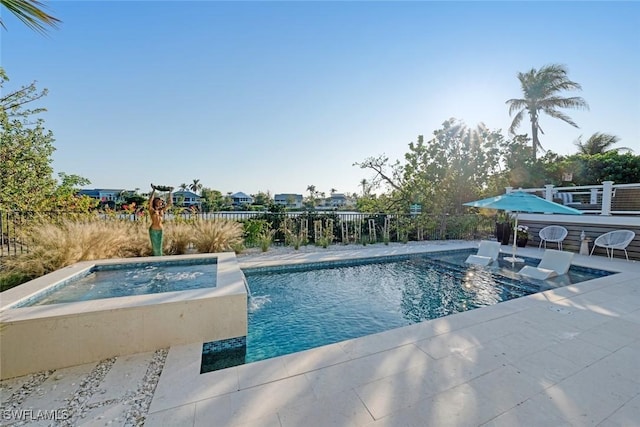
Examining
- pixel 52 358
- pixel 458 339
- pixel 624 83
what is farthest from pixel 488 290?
pixel 624 83

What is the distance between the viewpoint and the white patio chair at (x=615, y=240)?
7.30 meters

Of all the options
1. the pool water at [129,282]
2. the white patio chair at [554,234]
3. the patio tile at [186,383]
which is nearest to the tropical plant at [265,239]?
the pool water at [129,282]

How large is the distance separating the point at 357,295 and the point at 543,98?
65.8 ft

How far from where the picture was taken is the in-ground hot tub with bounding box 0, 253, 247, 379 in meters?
2.50

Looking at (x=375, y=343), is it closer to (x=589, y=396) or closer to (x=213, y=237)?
(x=589, y=396)

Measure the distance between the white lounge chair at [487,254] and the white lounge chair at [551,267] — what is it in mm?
989

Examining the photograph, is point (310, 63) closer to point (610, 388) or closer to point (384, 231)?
point (384, 231)

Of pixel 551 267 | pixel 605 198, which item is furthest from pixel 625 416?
pixel 605 198

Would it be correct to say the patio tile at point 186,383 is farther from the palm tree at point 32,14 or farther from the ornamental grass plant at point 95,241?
the ornamental grass plant at point 95,241

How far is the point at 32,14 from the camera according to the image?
5.47 ft

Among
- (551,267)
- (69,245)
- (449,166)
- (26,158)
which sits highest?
(449,166)

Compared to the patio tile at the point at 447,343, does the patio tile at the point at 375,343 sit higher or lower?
higher

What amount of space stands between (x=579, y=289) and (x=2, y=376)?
797 centimetres

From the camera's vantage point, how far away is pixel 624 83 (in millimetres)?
8828
